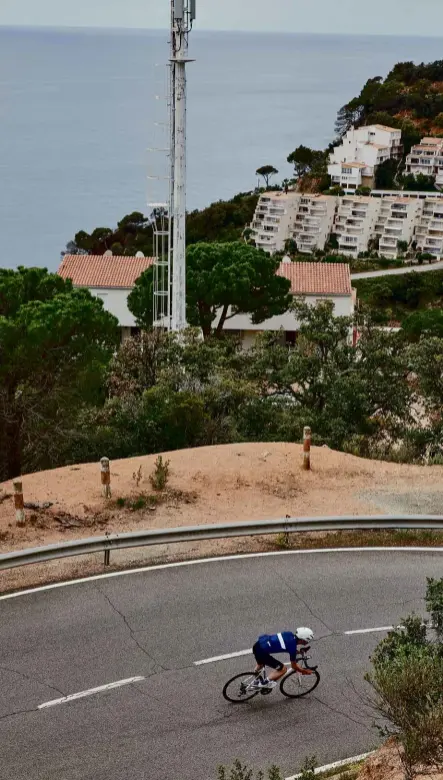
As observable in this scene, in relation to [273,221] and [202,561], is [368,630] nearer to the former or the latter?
[202,561]

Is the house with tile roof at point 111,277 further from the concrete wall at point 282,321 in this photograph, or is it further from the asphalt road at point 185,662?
the asphalt road at point 185,662

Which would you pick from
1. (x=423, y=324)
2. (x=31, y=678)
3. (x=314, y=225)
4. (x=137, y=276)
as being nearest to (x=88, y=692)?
(x=31, y=678)

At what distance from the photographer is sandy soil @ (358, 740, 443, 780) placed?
25.2 ft

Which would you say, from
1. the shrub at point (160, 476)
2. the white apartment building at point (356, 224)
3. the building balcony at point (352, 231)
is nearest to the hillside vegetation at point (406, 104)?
the white apartment building at point (356, 224)

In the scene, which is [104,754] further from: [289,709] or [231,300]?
[231,300]

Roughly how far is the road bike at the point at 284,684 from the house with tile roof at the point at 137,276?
42.3 metres

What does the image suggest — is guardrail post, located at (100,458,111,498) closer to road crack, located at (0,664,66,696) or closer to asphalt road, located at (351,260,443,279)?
road crack, located at (0,664,66,696)

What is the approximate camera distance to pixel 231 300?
43.8 meters

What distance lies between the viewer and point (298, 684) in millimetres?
9875

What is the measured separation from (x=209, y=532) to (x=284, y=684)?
3.31 meters

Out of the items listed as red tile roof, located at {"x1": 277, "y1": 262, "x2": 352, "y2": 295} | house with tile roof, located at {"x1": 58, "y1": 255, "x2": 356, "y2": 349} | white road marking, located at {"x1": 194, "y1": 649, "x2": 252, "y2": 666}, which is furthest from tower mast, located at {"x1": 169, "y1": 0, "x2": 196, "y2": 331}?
white road marking, located at {"x1": 194, "y1": 649, "x2": 252, "y2": 666}

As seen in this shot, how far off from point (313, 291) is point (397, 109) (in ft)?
315

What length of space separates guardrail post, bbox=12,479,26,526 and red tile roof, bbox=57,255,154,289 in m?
41.4

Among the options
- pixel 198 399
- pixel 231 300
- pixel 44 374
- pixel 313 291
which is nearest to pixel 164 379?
pixel 198 399
